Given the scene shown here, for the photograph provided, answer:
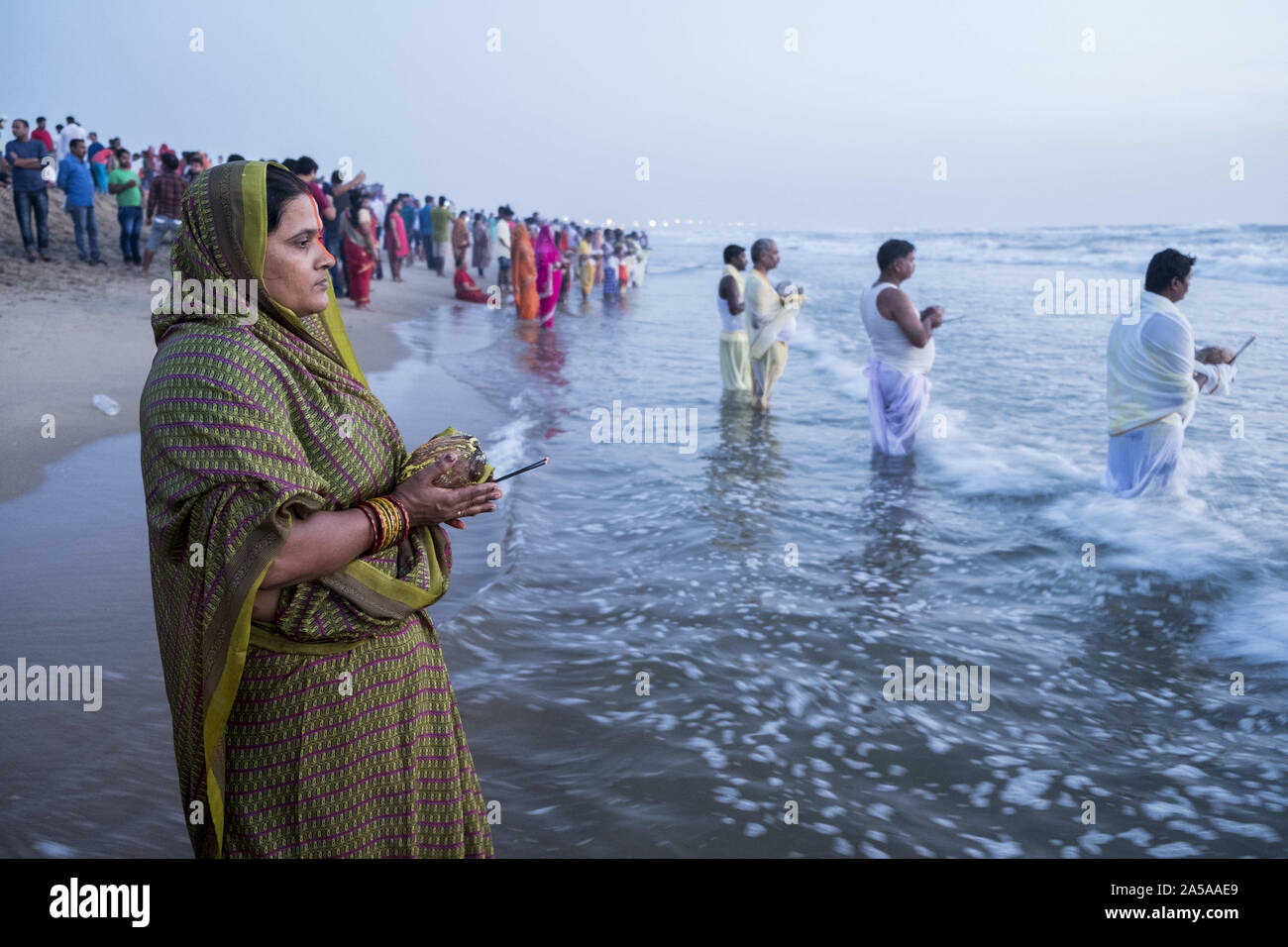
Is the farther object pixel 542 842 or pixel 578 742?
pixel 578 742

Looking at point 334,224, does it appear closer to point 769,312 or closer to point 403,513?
point 769,312

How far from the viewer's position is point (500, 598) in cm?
502

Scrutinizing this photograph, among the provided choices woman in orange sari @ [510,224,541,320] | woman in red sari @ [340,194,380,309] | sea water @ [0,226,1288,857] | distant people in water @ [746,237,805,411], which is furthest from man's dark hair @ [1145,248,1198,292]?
woman in orange sari @ [510,224,541,320]

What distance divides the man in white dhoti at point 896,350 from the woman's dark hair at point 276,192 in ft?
20.1

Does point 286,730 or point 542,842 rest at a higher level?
point 286,730

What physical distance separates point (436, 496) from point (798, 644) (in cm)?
311

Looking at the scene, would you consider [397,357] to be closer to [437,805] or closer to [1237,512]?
[1237,512]

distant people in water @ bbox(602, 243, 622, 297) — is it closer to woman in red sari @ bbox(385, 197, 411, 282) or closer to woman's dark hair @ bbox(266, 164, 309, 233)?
woman in red sari @ bbox(385, 197, 411, 282)

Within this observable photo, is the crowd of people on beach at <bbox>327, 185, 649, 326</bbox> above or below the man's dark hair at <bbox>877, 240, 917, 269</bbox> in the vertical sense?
above

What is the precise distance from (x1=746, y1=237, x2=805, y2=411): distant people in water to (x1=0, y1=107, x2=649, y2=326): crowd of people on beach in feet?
13.4

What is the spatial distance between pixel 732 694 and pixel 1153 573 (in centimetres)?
297

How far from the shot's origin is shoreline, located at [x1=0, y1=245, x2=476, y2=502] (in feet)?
22.0

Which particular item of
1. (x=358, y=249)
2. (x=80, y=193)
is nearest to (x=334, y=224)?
(x=358, y=249)
